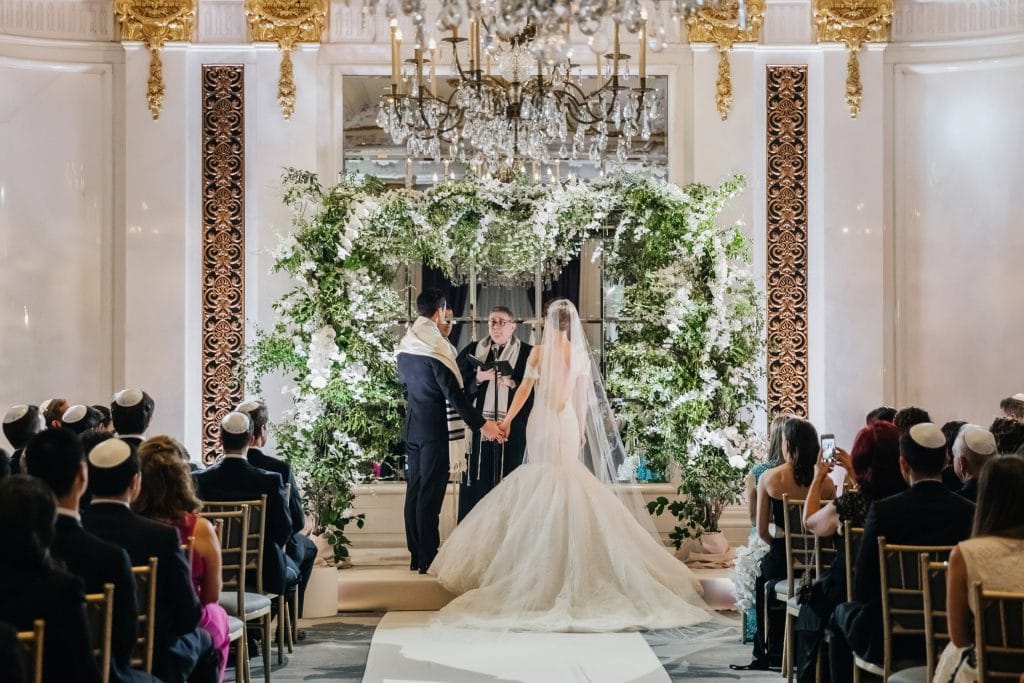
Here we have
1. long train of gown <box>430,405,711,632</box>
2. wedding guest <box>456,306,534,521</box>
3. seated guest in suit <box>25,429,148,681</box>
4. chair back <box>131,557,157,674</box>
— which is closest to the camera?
seated guest in suit <box>25,429,148,681</box>

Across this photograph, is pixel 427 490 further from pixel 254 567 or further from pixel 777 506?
pixel 777 506

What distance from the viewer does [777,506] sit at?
6902 mm

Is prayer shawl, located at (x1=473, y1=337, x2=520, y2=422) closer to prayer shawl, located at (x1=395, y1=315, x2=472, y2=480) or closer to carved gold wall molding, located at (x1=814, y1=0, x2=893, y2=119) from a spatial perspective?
prayer shawl, located at (x1=395, y1=315, x2=472, y2=480)

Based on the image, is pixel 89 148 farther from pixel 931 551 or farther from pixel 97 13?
pixel 931 551

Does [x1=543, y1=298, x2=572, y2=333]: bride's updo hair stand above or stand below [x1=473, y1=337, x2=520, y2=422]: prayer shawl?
above

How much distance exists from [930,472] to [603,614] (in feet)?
11.1

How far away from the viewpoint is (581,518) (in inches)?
333

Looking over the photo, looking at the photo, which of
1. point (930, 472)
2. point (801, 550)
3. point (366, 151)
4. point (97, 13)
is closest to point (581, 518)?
point (801, 550)

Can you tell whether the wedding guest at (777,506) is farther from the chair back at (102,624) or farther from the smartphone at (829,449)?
the chair back at (102,624)

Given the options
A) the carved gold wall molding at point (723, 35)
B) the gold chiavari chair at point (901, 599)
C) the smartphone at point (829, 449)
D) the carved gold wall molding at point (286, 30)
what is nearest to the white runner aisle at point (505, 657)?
the smartphone at point (829, 449)

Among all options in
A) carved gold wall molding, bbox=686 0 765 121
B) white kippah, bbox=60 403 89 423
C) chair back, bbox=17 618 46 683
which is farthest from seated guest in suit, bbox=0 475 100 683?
carved gold wall molding, bbox=686 0 765 121

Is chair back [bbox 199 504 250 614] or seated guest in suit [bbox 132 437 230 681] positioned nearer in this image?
seated guest in suit [bbox 132 437 230 681]

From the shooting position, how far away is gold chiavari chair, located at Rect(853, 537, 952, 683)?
5.01m

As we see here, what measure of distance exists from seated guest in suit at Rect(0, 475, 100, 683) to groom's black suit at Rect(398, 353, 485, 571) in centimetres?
567
